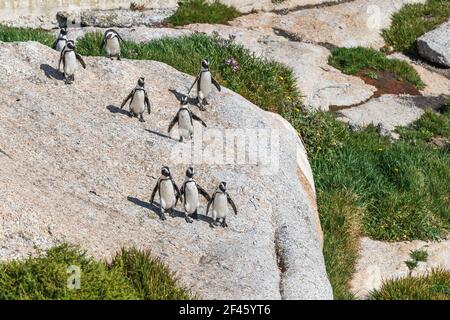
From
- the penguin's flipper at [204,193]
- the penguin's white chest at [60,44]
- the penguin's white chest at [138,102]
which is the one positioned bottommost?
the penguin's flipper at [204,193]

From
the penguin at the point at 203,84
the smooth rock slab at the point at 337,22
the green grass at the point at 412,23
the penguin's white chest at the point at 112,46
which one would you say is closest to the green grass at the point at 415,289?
the penguin at the point at 203,84

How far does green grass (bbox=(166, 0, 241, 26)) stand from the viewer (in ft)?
70.2

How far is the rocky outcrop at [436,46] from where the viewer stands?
2223 cm

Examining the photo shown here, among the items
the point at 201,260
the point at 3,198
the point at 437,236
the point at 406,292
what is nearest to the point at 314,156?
the point at 437,236

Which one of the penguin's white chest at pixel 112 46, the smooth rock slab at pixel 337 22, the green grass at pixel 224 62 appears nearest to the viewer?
the penguin's white chest at pixel 112 46

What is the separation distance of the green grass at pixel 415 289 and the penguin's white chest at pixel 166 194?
3638 millimetres

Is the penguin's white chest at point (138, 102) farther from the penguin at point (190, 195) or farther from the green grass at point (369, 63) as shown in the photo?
the green grass at point (369, 63)

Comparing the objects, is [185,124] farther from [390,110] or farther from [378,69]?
[378,69]

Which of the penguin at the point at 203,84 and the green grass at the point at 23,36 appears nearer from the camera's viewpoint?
the penguin at the point at 203,84

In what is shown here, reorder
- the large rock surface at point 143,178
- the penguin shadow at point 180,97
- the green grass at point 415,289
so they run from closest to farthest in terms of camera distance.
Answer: the large rock surface at point 143,178 → the green grass at point 415,289 → the penguin shadow at point 180,97

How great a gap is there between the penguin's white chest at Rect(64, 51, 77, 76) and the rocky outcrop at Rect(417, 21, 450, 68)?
13.4 metres

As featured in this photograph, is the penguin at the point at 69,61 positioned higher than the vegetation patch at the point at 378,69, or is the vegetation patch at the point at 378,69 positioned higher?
the penguin at the point at 69,61

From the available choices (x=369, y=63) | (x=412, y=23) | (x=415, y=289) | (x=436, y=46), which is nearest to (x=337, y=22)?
(x=369, y=63)

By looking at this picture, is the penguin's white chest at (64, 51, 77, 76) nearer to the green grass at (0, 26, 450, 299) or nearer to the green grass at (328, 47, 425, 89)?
the green grass at (0, 26, 450, 299)
